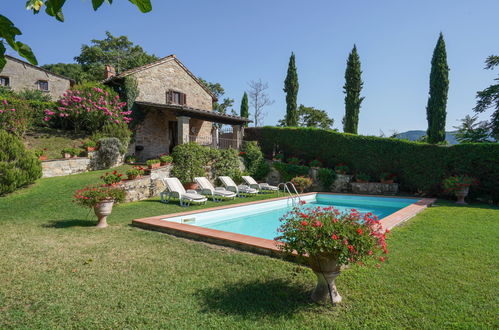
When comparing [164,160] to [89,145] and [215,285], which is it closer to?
[89,145]

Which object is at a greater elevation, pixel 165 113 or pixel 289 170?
pixel 165 113

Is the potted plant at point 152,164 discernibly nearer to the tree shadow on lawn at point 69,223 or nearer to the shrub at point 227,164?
the shrub at point 227,164

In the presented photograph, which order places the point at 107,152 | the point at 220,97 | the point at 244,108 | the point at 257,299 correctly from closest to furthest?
the point at 257,299, the point at 107,152, the point at 244,108, the point at 220,97

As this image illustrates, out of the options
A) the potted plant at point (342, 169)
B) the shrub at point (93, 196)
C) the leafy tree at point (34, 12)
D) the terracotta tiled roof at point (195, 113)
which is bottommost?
the shrub at point (93, 196)

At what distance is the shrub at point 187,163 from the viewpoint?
47.9 ft

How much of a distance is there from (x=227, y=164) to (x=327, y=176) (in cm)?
599

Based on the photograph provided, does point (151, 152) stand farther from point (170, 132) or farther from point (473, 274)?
point (473, 274)

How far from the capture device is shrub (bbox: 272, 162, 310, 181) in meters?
17.5

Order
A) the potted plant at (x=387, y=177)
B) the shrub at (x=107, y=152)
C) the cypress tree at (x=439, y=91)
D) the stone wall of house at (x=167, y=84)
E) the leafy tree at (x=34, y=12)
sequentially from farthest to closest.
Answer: the stone wall of house at (x=167, y=84) → the cypress tree at (x=439, y=91) → the potted plant at (x=387, y=177) → the shrub at (x=107, y=152) → the leafy tree at (x=34, y=12)

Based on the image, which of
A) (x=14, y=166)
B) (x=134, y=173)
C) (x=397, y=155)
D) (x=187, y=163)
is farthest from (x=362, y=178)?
(x=14, y=166)

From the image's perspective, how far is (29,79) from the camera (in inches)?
1129

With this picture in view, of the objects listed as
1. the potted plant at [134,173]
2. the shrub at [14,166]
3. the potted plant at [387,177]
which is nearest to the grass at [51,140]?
the shrub at [14,166]

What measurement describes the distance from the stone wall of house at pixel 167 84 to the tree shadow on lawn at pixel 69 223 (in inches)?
527

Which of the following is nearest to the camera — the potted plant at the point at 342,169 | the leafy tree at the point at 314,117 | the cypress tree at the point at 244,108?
the potted plant at the point at 342,169
